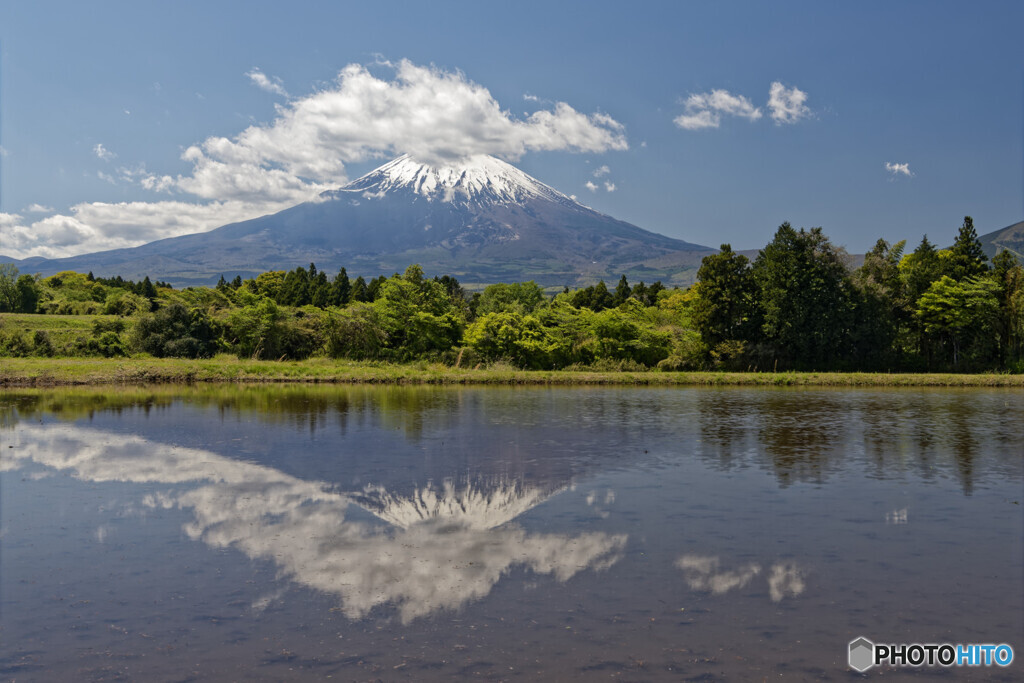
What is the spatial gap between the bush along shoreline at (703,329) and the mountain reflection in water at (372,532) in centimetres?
2583

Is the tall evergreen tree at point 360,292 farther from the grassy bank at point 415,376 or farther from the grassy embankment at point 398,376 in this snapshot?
the grassy bank at point 415,376

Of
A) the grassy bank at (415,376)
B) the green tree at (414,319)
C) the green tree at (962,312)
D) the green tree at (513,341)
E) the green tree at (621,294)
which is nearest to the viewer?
the grassy bank at (415,376)

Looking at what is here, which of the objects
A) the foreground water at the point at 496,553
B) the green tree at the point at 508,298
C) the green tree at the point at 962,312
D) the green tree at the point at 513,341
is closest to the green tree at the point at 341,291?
the green tree at the point at 508,298

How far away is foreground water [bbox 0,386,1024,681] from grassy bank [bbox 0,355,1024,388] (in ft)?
58.8

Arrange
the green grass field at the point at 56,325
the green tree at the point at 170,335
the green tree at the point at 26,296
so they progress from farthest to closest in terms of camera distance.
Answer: the green tree at the point at 26,296, the green grass field at the point at 56,325, the green tree at the point at 170,335

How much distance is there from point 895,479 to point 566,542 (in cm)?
729

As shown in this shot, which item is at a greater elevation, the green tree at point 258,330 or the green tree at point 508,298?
the green tree at point 508,298

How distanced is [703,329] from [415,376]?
1647 centimetres

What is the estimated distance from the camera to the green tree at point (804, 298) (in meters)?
41.6

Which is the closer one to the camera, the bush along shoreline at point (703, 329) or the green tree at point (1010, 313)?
the green tree at point (1010, 313)

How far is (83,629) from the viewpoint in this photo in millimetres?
6578

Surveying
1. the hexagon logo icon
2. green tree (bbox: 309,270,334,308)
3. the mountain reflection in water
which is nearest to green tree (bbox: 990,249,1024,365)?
the mountain reflection in water

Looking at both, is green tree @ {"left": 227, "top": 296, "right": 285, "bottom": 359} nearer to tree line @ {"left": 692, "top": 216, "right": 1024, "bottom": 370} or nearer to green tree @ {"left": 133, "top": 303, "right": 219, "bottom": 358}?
green tree @ {"left": 133, "top": 303, "right": 219, "bottom": 358}

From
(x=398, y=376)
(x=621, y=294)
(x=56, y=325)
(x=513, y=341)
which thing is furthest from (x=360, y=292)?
(x=398, y=376)
